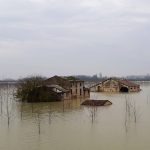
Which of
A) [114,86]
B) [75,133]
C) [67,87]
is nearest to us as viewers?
[75,133]

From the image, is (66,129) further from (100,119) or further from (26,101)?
(26,101)

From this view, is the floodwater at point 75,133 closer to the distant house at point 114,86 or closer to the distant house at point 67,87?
the distant house at point 67,87

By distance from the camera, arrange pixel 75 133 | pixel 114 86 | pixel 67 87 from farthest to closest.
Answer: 1. pixel 114 86
2. pixel 67 87
3. pixel 75 133

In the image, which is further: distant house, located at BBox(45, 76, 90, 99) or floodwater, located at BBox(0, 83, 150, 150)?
distant house, located at BBox(45, 76, 90, 99)

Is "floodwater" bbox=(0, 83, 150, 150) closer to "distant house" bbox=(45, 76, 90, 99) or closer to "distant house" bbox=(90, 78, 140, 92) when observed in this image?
"distant house" bbox=(45, 76, 90, 99)

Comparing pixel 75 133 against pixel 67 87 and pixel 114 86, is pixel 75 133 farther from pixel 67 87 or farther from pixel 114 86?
pixel 114 86

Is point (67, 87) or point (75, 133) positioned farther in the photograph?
point (67, 87)

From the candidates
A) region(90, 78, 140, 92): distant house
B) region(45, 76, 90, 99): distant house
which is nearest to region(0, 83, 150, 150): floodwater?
region(45, 76, 90, 99): distant house

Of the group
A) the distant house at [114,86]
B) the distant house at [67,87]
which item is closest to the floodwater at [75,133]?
the distant house at [67,87]

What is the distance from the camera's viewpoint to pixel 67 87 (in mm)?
32219

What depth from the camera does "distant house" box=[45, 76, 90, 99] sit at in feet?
97.5

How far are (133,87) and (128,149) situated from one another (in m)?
34.9

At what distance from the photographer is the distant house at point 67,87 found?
2970 cm

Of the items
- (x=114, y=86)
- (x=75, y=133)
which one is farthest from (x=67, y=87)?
(x=75, y=133)
